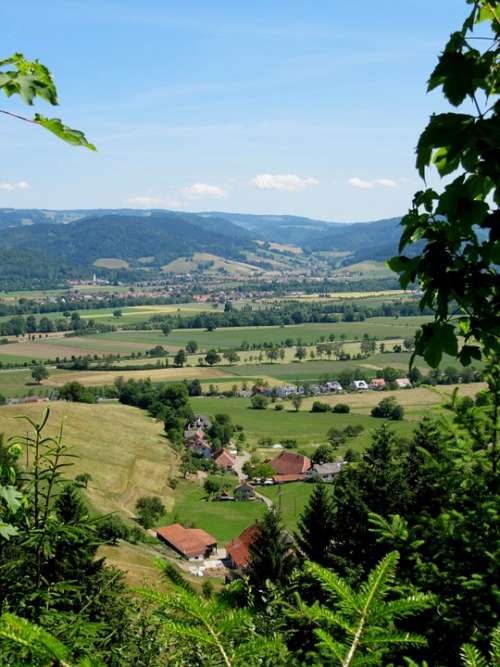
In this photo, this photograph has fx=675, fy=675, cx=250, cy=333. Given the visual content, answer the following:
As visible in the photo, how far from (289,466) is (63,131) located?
5707 centimetres

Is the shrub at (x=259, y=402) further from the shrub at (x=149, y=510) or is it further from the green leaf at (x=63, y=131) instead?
the green leaf at (x=63, y=131)

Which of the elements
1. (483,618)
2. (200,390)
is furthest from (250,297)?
(483,618)

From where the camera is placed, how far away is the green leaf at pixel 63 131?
2.11 m

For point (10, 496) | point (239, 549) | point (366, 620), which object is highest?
point (10, 496)

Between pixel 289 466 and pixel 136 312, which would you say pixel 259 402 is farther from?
pixel 136 312

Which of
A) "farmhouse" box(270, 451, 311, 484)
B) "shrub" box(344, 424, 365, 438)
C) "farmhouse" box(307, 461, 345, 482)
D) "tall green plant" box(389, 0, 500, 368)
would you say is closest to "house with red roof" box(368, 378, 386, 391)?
"shrub" box(344, 424, 365, 438)

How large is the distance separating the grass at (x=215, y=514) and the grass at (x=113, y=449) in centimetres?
152

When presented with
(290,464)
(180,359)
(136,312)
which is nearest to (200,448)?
(290,464)

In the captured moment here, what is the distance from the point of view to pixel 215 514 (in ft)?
163

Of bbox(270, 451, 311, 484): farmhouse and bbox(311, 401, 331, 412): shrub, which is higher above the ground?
bbox(311, 401, 331, 412): shrub

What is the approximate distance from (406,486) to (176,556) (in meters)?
25.9

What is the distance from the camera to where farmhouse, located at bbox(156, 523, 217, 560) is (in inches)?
1617

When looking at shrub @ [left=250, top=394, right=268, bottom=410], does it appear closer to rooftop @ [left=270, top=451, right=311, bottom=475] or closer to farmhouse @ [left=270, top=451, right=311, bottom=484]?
farmhouse @ [left=270, top=451, right=311, bottom=484]

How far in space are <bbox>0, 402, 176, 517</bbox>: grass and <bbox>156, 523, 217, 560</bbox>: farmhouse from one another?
4069mm
